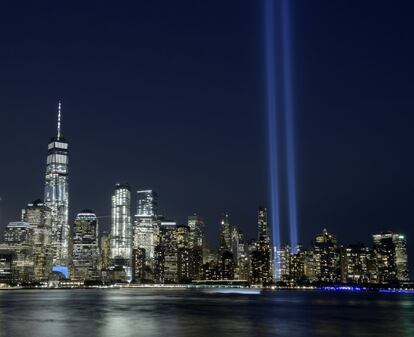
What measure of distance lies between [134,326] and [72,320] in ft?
45.4

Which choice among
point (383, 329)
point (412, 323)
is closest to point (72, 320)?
point (383, 329)

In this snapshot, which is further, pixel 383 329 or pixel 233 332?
pixel 383 329

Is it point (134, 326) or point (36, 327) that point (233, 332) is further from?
point (36, 327)

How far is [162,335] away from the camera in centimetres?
6294

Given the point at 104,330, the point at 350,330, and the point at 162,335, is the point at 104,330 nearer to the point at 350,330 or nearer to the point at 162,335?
the point at 162,335

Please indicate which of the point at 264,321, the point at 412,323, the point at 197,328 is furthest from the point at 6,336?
the point at 412,323

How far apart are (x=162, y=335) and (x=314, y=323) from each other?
89.8ft

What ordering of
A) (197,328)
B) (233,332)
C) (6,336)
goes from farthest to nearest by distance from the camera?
1. (197,328)
2. (233,332)
3. (6,336)

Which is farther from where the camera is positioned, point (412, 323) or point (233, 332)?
point (412, 323)

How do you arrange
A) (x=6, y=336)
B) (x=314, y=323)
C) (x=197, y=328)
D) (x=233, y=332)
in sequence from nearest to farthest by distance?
(x=6, y=336) < (x=233, y=332) < (x=197, y=328) < (x=314, y=323)

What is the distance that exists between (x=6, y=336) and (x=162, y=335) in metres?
15.5

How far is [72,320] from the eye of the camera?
274ft

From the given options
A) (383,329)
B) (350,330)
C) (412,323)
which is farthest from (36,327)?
(412,323)

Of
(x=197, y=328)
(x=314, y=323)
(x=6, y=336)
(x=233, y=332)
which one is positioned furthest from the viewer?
(x=314, y=323)
